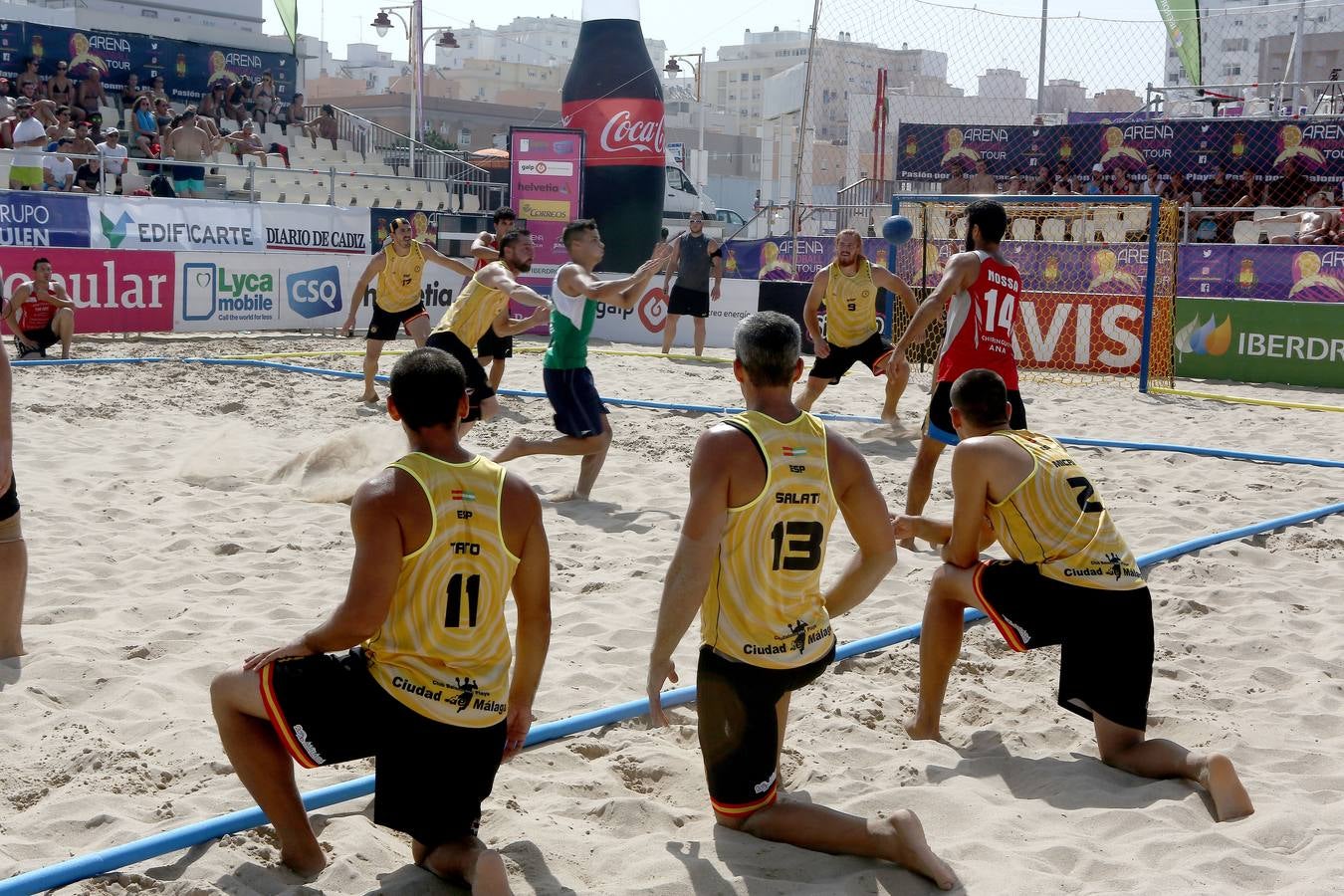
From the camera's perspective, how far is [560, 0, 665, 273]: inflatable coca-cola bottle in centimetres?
2023

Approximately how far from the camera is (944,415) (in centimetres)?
584

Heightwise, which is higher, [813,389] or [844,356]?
[844,356]

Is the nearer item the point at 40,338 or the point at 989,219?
the point at 989,219

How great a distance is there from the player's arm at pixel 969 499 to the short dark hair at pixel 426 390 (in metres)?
1.56

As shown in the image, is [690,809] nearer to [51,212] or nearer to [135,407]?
[135,407]

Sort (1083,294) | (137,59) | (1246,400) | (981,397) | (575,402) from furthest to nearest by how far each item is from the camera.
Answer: (137,59) < (1083,294) < (1246,400) < (575,402) < (981,397)

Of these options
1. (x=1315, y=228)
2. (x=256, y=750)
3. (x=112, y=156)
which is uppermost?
(x=112, y=156)

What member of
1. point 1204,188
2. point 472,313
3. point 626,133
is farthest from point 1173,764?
point 1204,188

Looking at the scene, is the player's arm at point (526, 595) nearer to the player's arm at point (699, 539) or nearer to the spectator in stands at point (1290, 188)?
the player's arm at point (699, 539)

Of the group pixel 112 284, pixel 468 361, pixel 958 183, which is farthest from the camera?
pixel 958 183

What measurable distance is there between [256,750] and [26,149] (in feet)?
51.8

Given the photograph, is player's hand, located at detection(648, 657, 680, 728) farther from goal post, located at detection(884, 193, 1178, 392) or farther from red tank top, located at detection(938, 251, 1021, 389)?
goal post, located at detection(884, 193, 1178, 392)

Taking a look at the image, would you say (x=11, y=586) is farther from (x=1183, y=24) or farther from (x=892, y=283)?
(x=1183, y=24)

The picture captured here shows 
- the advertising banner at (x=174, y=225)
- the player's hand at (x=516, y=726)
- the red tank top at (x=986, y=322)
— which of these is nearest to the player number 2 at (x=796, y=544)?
the player's hand at (x=516, y=726)
